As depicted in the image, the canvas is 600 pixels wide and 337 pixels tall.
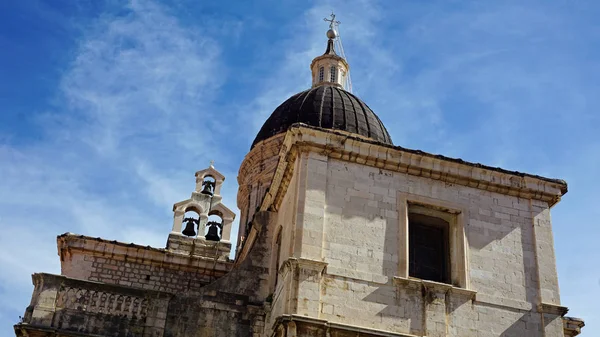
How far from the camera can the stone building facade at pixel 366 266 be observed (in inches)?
544

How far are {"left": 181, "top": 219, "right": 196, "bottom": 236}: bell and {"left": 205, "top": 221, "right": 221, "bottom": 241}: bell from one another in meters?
0.42

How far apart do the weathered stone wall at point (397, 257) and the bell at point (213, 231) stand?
8.41 m

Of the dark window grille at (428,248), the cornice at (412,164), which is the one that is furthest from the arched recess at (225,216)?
the dark window grille at (428,248)

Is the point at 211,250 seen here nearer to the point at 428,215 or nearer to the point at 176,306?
the point at 176,306

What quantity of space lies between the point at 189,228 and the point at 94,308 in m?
8.20

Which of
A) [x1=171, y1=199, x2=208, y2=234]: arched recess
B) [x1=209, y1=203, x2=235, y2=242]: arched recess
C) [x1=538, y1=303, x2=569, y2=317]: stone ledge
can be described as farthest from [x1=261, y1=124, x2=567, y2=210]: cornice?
[x1=171, y1=199, x2=208, y2=234]: arched recess

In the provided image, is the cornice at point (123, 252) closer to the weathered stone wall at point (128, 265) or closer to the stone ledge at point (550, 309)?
the weathered stone wall at point (128, 265)

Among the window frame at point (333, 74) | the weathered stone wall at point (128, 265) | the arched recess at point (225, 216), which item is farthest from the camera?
the window frame at point (333, 74)

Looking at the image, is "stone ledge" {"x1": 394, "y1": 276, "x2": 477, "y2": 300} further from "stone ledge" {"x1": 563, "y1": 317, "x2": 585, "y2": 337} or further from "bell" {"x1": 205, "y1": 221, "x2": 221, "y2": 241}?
"bell" {"x1": 205, "y1": 221, "x2": 221, "y2": 241}

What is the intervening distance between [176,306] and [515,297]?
6638mm

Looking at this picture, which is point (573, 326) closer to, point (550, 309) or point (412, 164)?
point (550, 309)

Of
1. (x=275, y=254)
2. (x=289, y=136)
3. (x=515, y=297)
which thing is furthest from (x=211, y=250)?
(x=515, y=297)

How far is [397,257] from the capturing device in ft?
47.5

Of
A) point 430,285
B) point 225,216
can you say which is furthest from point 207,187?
point 430,285
